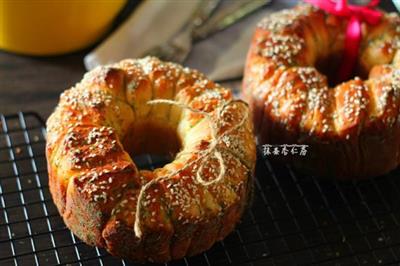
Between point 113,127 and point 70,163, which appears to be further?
point 113,127

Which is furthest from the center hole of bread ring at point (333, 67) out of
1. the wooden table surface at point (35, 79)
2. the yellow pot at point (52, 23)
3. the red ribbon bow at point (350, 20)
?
the yellow pot at point (52, 23)

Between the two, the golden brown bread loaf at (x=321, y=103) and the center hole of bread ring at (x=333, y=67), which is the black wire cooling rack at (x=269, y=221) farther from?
the center hole of bread ring at (x=333, y=67)

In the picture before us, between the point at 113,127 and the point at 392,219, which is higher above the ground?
the point at 113,127

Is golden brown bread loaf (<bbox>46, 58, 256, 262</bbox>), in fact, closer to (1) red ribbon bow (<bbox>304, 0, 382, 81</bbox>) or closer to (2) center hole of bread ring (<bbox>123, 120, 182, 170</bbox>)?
(2) center hole of bread ring (<bbox>123, 120, 182, 170</bbox>)

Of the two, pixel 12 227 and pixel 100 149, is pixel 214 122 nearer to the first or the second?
pixel 100 149

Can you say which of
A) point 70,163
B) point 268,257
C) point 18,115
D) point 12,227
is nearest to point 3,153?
point 18,115
